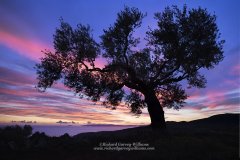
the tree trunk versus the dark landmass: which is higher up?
the tree trunk

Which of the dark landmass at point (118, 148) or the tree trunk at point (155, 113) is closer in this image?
the dark landmass at point (118, 148)

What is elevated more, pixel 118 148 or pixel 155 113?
pixel 155 113

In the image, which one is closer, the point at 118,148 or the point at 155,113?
the point at 118,148

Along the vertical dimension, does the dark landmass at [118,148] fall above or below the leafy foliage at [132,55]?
below

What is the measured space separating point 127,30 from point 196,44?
9264 millimetres

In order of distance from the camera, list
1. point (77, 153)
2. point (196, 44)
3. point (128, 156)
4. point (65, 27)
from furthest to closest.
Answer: point (65, 27), point (196, 44), point (77, 153), point (128, 156)

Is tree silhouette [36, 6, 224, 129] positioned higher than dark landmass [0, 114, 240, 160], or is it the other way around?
tree silhouette [36, 6, 224, 129]

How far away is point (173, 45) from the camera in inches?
1471

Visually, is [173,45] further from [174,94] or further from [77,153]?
[77,153]

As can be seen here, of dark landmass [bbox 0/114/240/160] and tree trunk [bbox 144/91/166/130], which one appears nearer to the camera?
dark landmass [bbox 0/114/240/160]

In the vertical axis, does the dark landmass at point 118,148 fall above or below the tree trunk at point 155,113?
below

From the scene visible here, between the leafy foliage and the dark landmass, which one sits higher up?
the leafy foliage

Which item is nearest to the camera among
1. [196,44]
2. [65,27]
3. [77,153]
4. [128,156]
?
[128,156]

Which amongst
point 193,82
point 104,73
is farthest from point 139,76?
point 193,82
